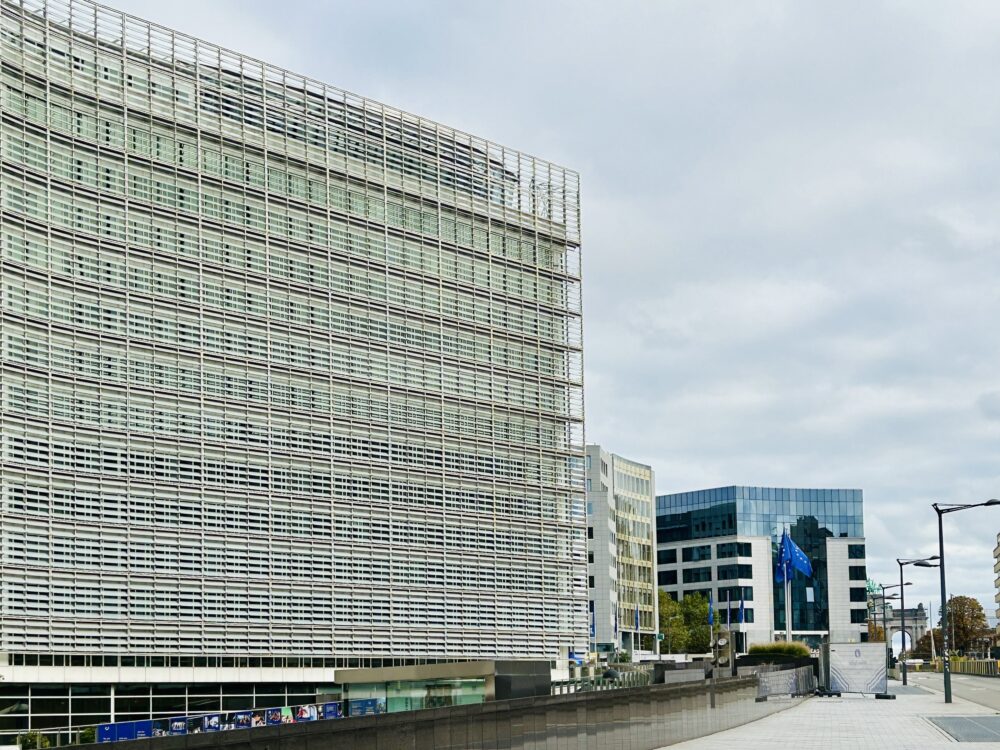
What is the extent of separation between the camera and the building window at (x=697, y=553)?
18950cm

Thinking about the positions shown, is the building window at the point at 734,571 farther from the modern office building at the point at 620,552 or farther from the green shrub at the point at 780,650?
the green shrub at the point at 780,650

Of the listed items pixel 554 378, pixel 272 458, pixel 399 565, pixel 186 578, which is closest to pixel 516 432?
pixel 554 378

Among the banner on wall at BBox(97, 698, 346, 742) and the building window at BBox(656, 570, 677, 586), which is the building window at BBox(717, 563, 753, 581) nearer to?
the building window at BBox(656, 570, 677, 586)

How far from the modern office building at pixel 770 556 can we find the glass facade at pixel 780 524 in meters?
0.13

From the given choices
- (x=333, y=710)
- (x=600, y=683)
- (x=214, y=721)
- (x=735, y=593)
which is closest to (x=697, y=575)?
(x=735, y=593)

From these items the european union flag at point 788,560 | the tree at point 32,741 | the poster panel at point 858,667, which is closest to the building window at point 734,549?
the european union flag at point 788,560

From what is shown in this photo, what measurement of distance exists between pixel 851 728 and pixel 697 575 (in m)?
148

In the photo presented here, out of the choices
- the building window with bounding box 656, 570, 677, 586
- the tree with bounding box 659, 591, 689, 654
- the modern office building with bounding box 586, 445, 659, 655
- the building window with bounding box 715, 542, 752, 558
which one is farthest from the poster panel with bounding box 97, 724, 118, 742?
the building window with bounding box 656, 570, 677, 586

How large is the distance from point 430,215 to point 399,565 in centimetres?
2017

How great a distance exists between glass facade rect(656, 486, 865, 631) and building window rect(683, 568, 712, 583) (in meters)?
1.66

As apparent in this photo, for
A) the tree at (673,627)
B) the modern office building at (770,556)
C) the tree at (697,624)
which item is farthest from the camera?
the modern office building at (770,556)

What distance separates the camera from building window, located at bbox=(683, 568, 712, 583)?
189250 millimetres

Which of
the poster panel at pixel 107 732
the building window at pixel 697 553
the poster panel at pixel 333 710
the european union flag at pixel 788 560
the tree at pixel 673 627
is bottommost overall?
the tree at pixel 673 627

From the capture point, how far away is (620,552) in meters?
152
